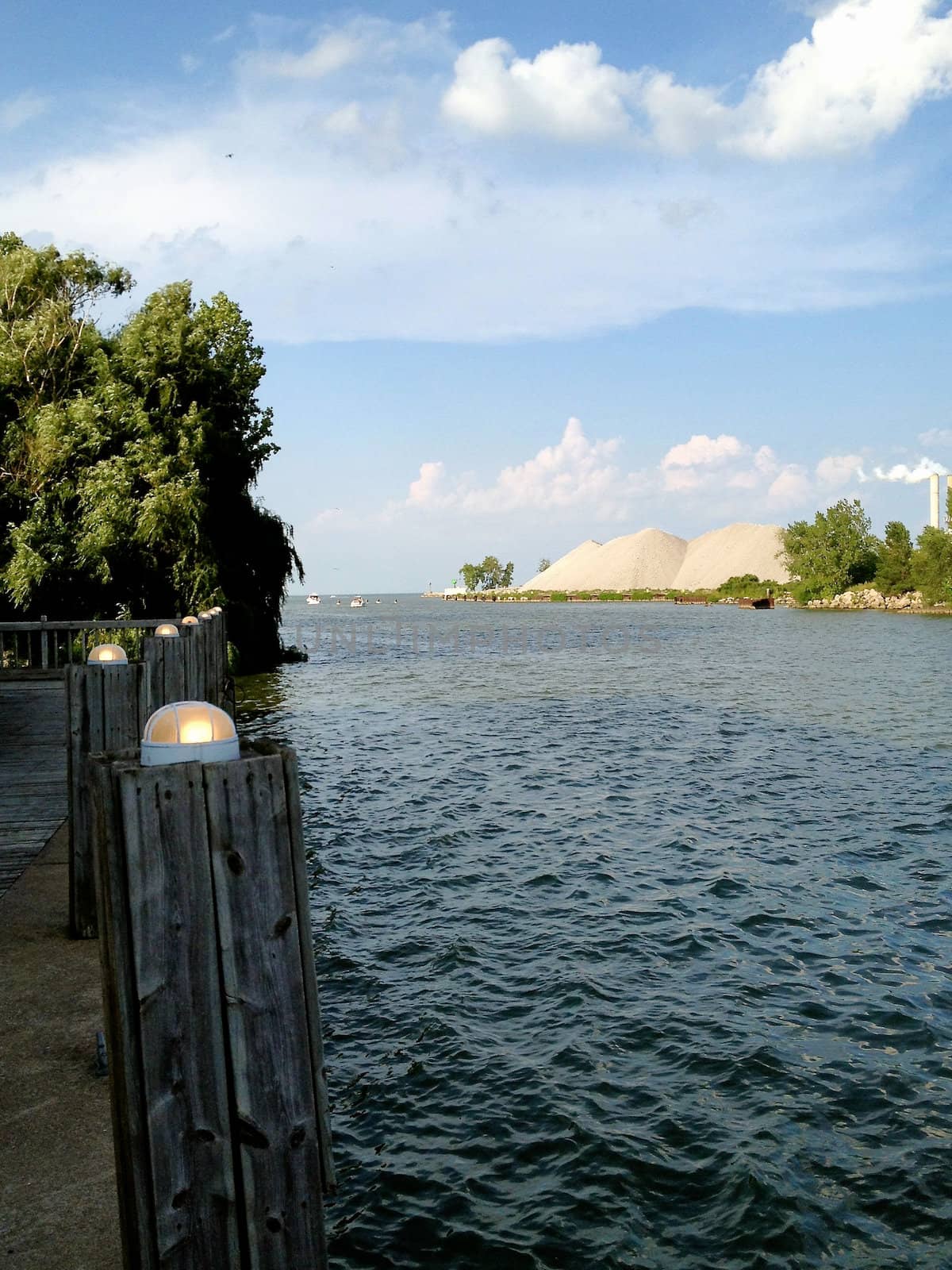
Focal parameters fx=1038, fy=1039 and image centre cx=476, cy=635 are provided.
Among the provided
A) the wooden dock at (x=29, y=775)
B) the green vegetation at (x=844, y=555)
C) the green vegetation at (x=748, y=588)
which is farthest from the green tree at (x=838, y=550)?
the wooden dock at (x=29, y=775)

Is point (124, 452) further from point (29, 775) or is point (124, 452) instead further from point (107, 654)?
point (107, 654)

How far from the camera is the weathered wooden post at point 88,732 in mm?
6062

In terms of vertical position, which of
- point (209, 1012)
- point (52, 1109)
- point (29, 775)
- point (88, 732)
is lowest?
point (52, 1109)

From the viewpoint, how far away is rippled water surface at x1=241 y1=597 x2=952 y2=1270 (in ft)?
17.4

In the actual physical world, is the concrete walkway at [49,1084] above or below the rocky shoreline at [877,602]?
below

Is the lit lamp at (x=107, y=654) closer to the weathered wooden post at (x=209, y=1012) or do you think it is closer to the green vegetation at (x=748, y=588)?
the weathered wooden post at (x=209, y=1012)

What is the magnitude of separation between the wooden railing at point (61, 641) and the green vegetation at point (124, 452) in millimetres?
4199

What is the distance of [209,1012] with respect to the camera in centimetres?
266

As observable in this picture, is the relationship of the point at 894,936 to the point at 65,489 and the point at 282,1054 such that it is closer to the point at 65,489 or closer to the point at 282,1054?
the point at 282,1054

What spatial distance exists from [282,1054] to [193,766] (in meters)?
0.79

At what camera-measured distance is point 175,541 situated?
29469 mm

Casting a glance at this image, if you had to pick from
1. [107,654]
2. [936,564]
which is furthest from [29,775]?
[936,564]

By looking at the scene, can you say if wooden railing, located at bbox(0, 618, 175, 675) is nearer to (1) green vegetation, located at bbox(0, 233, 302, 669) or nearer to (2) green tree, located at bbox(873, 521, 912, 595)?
(1) green vegetation, located at bbox(0, 233, 302, 669)

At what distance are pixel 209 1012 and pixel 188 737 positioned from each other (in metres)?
0.70
